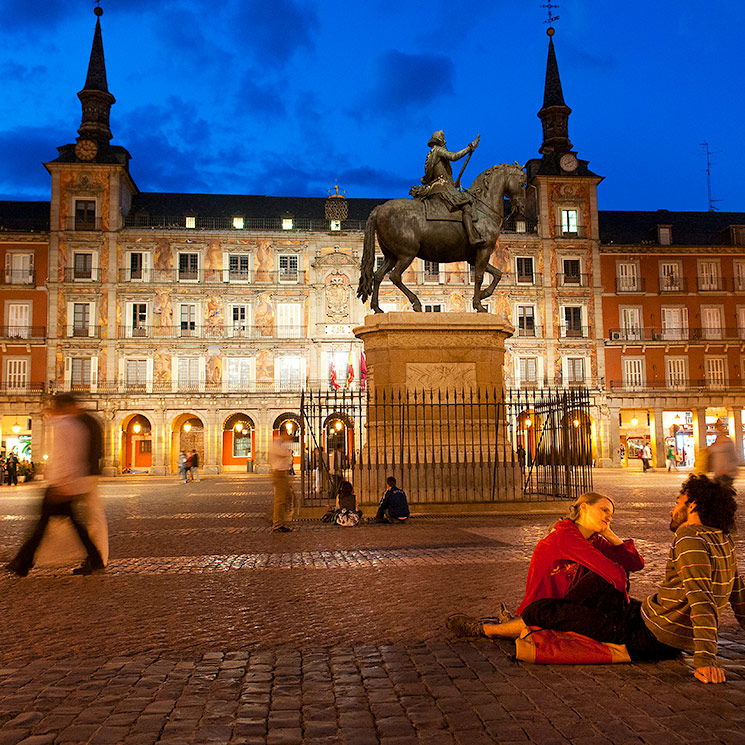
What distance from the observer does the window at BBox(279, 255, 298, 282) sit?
4375 centimetres

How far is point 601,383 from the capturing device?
146 ft

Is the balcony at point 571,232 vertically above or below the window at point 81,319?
above

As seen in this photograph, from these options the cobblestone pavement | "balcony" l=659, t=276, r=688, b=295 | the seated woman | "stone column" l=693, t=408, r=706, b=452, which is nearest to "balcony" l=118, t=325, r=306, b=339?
"balcony" l=659, t=276, r=688, b=295

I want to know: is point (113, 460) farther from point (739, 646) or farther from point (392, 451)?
point (739, 646)

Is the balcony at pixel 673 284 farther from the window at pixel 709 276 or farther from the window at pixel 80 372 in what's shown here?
the window at pixel 80 372

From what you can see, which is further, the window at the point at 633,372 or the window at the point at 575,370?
the window at the point at 633,372

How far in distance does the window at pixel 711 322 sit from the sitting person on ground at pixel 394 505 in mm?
39563

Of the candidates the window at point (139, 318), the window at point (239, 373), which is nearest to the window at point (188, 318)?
the window at point (139, 318)

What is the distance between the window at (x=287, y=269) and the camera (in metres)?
43.8

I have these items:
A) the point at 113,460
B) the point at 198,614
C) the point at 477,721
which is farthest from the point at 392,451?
the point at 113,460

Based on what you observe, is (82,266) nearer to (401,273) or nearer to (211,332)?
(211,332)

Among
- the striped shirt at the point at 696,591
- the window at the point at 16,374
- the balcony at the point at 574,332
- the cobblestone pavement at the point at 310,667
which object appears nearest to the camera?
the cobblestone pavement at the point at 310,667

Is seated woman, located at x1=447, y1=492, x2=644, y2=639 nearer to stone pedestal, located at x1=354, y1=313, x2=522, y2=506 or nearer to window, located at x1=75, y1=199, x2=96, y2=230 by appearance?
stone pedestal, located at x1=354, y1=313, x2=522, y2=506

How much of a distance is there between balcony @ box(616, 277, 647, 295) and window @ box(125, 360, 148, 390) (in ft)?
91.4
